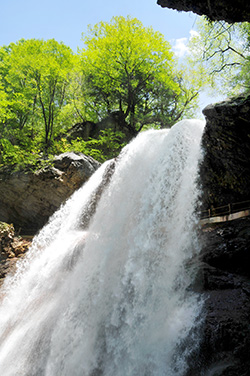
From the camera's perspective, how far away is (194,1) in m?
5.15

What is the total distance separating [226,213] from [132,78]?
14501 mm

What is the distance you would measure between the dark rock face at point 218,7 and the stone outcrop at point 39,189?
7792 millimetres

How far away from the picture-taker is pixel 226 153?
6688mm

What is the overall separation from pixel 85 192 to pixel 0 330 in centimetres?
612

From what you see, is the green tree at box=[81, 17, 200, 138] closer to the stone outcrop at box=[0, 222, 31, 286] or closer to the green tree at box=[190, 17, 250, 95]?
the green tree at box=[190, 17, 250, 95]

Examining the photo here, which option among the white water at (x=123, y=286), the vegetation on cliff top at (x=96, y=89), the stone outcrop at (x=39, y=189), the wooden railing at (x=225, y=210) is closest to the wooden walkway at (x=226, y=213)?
the wooden railing at (x=225, y=210)

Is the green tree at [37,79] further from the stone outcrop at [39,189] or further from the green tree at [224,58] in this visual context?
the green tree at [224,58]

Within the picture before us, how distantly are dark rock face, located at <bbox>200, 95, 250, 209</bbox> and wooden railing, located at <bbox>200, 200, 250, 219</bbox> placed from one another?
16 centimetres

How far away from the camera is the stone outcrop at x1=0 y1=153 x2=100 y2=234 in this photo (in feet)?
37.4

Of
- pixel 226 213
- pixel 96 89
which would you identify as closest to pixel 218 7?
pixel 226 213

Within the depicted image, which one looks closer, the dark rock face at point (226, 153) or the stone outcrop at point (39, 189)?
the dark rock face at point (226, 153)

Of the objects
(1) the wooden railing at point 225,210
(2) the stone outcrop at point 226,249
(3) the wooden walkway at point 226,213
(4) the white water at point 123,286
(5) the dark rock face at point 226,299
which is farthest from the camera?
(1) the wooden railing at point 225,210

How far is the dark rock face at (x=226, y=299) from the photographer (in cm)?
371

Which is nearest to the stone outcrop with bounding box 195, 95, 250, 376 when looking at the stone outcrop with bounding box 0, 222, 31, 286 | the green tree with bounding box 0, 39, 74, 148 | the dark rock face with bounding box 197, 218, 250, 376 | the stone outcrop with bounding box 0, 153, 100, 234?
the dark rock face with bounding box 197, 218, 250, 376
